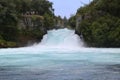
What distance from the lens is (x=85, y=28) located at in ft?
185

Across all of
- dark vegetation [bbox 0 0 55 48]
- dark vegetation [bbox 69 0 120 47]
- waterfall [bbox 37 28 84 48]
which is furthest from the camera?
waterfall [bbox 37 28 84 48]

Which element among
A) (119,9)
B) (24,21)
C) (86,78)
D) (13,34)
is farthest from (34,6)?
(86,78)

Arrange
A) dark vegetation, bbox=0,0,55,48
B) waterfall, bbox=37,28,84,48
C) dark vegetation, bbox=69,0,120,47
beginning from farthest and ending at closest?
waterfall, bbox=37,28,84,48
dark vegetation, bbox=0,0,55,48
dark vegetation, bbox=69,0,120,47

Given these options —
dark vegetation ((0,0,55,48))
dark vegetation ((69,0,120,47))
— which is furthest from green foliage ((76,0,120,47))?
dark vegetation ((0,0,55,48))

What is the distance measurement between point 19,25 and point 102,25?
14377 mm

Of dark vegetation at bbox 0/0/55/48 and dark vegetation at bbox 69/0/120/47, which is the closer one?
dark vegetation at bbox 69/0/120/47

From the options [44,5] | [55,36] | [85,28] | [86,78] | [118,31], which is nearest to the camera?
[86,78]

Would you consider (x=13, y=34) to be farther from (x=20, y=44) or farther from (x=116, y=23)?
(x=116, y=23)

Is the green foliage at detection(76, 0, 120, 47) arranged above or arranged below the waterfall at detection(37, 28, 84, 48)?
above

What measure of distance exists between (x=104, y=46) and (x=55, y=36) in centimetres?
995

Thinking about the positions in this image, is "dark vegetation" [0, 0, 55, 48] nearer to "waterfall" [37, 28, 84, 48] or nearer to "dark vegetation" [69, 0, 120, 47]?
"waterfall" [37, 28, 84, 48]

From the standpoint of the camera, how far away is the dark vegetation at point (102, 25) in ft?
175

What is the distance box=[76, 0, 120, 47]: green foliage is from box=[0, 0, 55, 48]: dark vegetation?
740 centimetres

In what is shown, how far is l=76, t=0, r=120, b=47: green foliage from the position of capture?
53.3m
